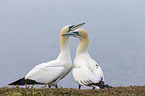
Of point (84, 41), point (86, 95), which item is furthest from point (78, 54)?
point (86, 95)

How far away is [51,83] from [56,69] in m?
0.78

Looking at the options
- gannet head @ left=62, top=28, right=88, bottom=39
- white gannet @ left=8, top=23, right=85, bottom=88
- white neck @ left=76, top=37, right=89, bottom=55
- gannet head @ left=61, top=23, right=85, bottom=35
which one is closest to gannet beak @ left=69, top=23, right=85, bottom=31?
gannet head @ left=61, top=23, right=85, bottom=35

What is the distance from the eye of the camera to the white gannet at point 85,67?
10073 millimetres

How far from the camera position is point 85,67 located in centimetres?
1062

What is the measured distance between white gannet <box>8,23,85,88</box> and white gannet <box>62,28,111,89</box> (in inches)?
17.4

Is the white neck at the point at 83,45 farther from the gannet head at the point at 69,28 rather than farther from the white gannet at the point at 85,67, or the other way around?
the gannet head at the point at 69,28

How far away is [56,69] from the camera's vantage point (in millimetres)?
11109

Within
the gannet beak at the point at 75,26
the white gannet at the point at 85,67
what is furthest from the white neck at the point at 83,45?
the gannet beak at the point at 75,26

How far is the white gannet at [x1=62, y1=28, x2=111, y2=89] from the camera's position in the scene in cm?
1007

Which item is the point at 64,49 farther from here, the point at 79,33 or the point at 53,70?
the point at 53,70

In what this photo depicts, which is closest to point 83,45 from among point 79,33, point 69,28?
point 79,33

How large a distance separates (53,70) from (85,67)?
1611 millimetres

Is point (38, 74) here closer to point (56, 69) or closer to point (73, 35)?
point (56, 69)

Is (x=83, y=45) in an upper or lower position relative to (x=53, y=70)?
Answer: upper
